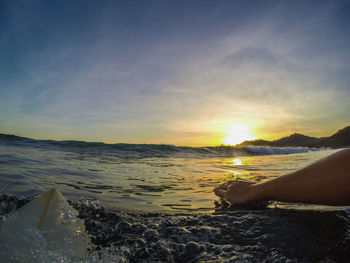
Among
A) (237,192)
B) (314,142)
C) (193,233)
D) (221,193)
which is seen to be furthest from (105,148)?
(314,142)

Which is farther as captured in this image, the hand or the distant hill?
the distant hill

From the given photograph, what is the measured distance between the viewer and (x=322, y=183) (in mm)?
1263

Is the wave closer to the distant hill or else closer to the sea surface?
the sea surface

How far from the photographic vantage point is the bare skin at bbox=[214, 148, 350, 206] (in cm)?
120

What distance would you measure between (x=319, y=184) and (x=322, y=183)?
0.06 ft

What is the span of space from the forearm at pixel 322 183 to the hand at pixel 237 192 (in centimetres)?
36

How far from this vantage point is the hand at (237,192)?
185 cm

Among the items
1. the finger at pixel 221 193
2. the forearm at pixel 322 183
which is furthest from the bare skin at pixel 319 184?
the finger at pixel 221 193

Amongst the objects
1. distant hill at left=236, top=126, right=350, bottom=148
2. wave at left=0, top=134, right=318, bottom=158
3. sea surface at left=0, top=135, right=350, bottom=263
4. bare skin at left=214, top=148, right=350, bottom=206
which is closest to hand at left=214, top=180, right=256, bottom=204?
sea surface at left=0, top=135, right=350, bottom=263

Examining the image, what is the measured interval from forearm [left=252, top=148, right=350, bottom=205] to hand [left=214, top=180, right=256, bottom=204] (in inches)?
14.0

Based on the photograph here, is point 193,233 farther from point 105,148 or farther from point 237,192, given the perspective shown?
point 105,148

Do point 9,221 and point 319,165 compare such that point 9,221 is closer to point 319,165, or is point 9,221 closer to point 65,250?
point 65,250

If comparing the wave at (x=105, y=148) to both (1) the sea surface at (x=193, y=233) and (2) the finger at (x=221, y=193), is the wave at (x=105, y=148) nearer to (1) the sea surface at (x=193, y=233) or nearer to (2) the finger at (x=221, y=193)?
(2) the finger at (x=221, y=193)

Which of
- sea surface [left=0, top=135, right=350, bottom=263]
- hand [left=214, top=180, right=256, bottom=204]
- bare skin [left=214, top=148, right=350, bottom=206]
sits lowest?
sea surface [left=0, top=135, right=350, bottom=263]
